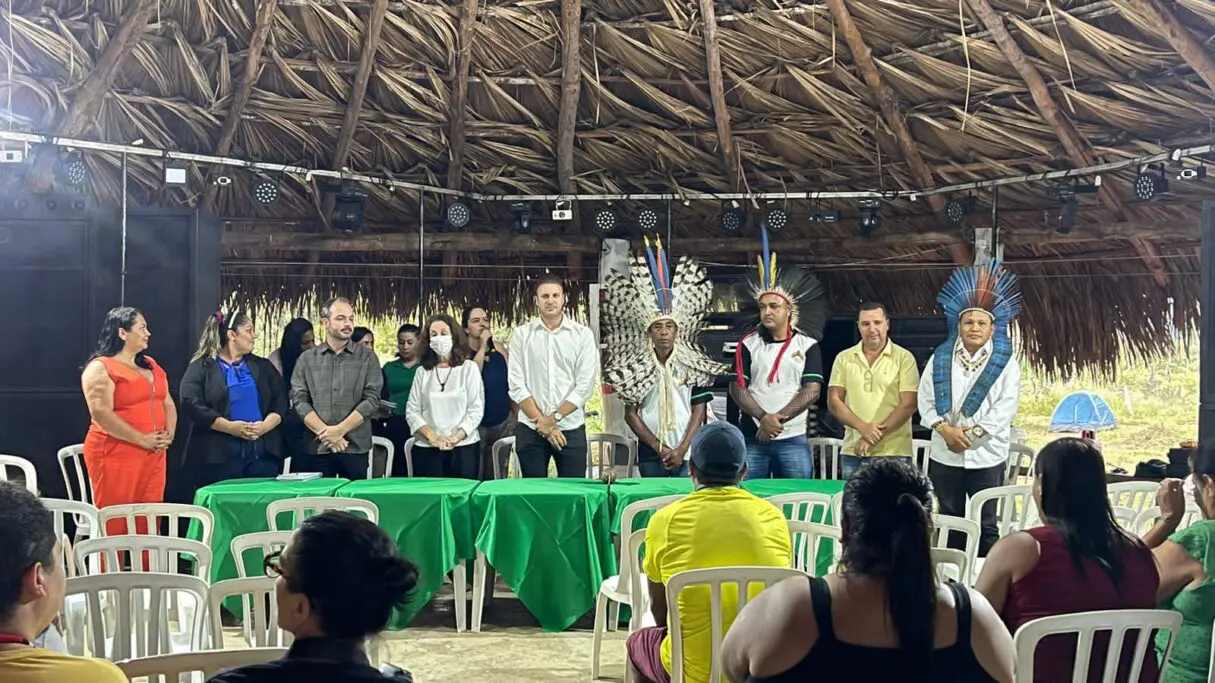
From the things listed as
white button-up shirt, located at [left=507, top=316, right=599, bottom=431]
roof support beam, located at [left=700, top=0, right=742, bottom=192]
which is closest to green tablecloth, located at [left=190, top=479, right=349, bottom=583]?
white button-up shirt, located at [left=507, top=316, right=599, bottom=431]

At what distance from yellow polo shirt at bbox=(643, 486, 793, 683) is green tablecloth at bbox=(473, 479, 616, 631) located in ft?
5.63

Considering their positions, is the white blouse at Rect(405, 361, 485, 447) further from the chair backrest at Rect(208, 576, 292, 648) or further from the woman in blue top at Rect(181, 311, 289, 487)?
the chair backrest at Rect(208, 576, 292, 648)

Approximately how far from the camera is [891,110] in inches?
320

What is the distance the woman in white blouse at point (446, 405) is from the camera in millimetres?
5957

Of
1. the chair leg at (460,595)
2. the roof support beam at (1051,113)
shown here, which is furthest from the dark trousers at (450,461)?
the roof support beam at (1051,113)

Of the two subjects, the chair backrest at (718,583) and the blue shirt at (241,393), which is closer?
the chair backrest at (718,583)

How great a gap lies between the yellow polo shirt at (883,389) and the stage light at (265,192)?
14.7 feet

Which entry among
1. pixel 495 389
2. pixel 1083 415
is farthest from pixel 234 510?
pixel 1083 415

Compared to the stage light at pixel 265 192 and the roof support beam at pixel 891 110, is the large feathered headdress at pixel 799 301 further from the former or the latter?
the stage light at pixel 265 192

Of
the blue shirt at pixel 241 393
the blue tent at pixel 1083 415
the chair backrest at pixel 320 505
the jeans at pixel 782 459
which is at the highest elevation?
the blue shirt at pixel 241 393

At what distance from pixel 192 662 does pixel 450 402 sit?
381cm

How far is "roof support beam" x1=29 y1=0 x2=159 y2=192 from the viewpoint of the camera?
23.3ft

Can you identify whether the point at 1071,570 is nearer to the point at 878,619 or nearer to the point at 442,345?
the point at 878,619

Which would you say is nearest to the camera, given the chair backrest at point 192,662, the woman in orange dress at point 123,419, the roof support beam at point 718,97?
the chair backrest at point 192,662
